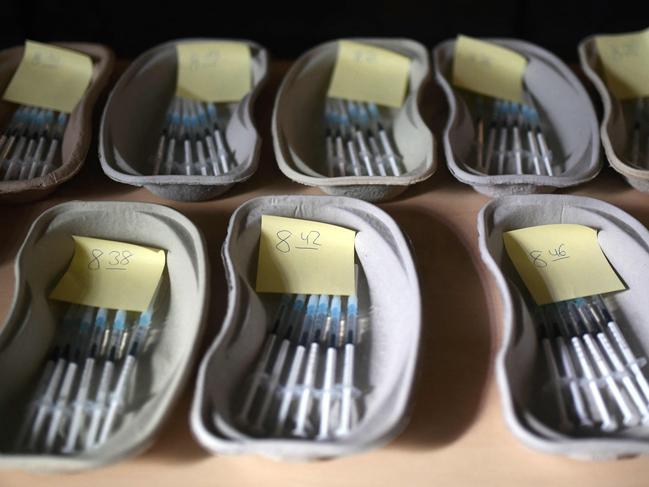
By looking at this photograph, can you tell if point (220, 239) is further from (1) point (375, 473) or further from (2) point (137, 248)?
(1) point (375, 473)

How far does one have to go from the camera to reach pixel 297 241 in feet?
2.28

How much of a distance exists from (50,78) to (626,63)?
83 cm

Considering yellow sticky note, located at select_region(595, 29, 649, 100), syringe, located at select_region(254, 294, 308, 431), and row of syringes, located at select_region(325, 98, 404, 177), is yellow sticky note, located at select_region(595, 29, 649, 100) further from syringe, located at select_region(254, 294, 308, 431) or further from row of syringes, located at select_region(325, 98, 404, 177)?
syringe, located at select_region(254, 294, 308, 431)

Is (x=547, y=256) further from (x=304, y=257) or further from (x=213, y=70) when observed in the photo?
(x=213, y=70)

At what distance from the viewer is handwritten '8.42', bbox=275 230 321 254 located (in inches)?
27.2

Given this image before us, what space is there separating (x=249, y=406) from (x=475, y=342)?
0.80 feet

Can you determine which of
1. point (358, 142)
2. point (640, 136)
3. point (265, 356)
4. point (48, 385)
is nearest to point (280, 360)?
point (265, 356)

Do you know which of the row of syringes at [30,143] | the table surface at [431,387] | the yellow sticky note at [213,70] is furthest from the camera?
the yellow sticky note at [213,70]

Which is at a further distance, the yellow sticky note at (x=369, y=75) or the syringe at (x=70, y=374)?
the yellow sticky note at (x=369, y=75)

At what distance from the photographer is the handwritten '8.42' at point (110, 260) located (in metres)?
0.69

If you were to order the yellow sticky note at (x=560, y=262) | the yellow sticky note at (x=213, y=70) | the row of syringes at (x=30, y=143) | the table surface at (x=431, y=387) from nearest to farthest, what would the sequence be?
the table surface at (x=431, y=387) → the yellow sticky note at (x=560, y=262) → the row of syringes at (x=30, y=143) → the yellow sticky note at (x=213, y=70)

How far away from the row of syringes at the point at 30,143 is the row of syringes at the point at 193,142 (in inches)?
5.4

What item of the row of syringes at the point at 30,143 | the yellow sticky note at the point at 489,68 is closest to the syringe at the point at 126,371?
the row of syringes at the point at 30,143

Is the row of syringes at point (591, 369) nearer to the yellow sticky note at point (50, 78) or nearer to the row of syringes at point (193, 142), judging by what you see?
the row of syringes at point (193, 142)
